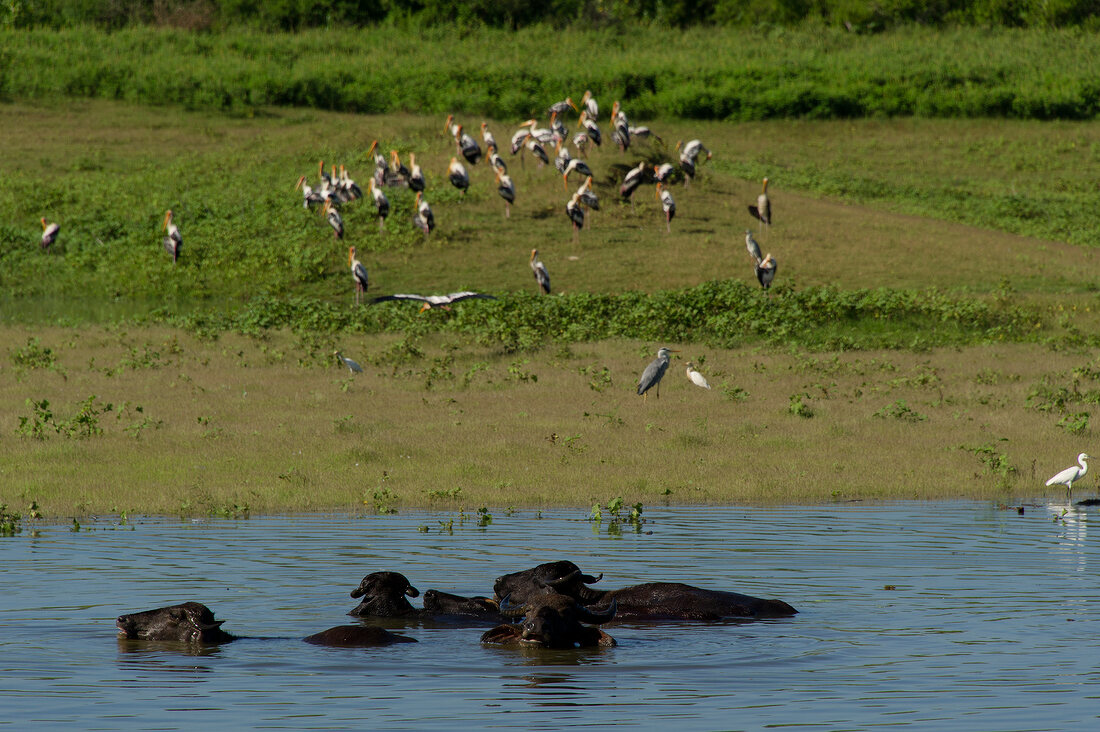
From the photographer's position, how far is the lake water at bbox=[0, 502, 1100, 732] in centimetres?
748

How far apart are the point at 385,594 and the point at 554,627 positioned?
1322 millimetres

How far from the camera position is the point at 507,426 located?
669 inches

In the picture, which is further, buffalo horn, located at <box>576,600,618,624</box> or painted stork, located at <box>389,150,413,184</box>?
painted stork, located at <box>389,150,413,184</box>

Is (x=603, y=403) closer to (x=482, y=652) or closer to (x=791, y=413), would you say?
(x=791, y=413)

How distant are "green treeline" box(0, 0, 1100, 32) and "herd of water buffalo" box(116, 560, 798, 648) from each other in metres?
54.7

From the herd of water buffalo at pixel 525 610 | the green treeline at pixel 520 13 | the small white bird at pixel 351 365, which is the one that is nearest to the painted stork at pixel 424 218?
the small white bird at pixel 351 365

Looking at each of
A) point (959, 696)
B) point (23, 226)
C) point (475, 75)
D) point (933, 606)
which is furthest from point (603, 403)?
point (475, 75)

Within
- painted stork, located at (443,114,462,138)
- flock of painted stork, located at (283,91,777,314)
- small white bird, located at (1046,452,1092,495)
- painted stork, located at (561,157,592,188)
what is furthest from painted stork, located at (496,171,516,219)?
small white bird, located at (1046,452,1092,495)

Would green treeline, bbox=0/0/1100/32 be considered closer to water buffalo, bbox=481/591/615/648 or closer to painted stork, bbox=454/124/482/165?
painted stork, bbox=454/124/482/165

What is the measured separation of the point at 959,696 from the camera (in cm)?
771

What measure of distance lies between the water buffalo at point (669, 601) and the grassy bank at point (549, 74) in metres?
43.4

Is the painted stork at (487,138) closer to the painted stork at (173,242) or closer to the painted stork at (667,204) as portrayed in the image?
the painted stork at (667,204)

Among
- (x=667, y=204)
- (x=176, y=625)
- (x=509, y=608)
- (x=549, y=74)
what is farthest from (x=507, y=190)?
(x=176, y=625)

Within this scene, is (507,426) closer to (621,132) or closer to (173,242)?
(173,242)
